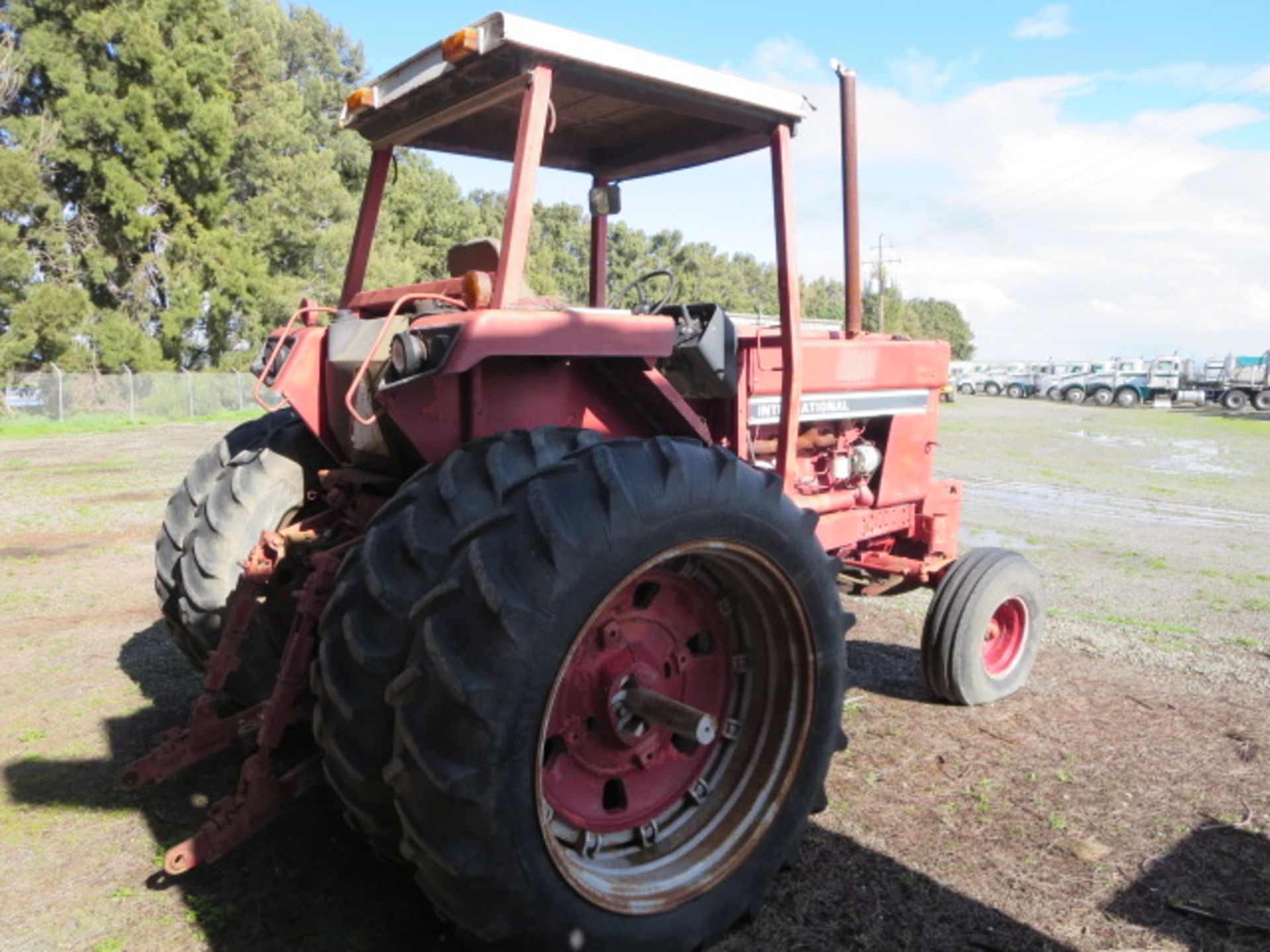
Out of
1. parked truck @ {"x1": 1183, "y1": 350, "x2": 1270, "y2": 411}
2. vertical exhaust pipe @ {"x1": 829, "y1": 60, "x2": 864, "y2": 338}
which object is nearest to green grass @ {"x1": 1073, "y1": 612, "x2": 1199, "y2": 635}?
vertical exhaust pipe @ {"x1": 829, "y1": 60, "x2": 864, "y2": 338}

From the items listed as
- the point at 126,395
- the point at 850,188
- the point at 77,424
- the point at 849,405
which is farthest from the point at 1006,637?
the point at 126,395

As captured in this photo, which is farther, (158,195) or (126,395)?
(158,195)

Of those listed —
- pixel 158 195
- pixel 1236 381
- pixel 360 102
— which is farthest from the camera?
pixel 1236 381

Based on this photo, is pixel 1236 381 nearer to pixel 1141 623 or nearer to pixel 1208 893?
pixel 1141 623

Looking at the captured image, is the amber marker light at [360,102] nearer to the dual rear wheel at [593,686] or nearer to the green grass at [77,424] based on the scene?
the dual rear wheel at [593,686]

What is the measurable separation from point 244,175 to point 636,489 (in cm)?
3332

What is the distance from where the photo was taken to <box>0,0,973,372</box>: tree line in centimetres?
2670

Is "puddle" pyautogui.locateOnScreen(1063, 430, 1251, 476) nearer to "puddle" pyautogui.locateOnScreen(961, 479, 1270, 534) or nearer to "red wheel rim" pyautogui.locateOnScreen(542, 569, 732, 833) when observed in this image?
"puddle" pyautogui.locateOnScreen(961, 479, 1270, 534)

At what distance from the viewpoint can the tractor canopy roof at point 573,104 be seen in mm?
2832

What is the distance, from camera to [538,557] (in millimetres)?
2182

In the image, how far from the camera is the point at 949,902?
9.50 ft

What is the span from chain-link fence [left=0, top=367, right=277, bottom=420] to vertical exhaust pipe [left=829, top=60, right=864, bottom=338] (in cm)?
2558

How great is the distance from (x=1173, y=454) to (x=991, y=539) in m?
13.1

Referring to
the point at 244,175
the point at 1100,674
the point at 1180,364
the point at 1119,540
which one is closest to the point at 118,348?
the point at 244,175
